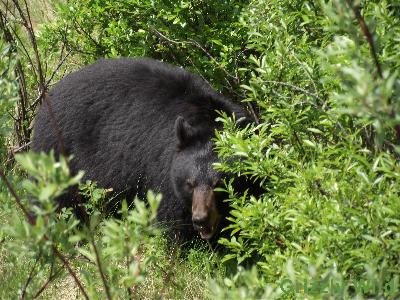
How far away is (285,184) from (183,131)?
1487 mm

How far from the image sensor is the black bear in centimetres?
570

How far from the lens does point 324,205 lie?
11.4 feet

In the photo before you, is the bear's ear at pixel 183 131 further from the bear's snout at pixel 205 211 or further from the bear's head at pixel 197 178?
the bear's snout at pixel 205 211

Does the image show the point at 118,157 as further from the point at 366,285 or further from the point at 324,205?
the point at 366,285

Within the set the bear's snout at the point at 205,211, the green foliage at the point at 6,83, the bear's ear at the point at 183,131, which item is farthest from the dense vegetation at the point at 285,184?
the bear's ear at the point at 183,131

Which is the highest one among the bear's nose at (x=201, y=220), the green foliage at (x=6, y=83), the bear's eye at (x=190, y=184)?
the green foliage at (x=6, y=83)

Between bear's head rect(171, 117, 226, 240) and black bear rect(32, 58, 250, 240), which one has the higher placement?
black bear rect(32, 58, 250, 240)

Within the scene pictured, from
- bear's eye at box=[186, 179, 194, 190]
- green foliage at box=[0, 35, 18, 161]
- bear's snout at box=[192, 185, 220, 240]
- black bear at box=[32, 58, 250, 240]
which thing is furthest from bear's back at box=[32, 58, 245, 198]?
green foliage at box=[0, 35, 18, 161]

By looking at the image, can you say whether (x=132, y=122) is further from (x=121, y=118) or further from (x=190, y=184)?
(x=190, y=184)

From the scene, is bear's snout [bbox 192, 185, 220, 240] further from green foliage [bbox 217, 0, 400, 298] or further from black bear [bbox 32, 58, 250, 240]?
green foliage [bbox 217, 0, 400, 298]

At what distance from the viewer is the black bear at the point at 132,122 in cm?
570

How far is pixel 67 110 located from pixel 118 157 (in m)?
0.62

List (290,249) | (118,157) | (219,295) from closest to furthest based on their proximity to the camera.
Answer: (219,295)
(290,249)
(118,157)

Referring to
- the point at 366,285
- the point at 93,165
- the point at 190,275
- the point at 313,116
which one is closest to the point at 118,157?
the point at 93,165
